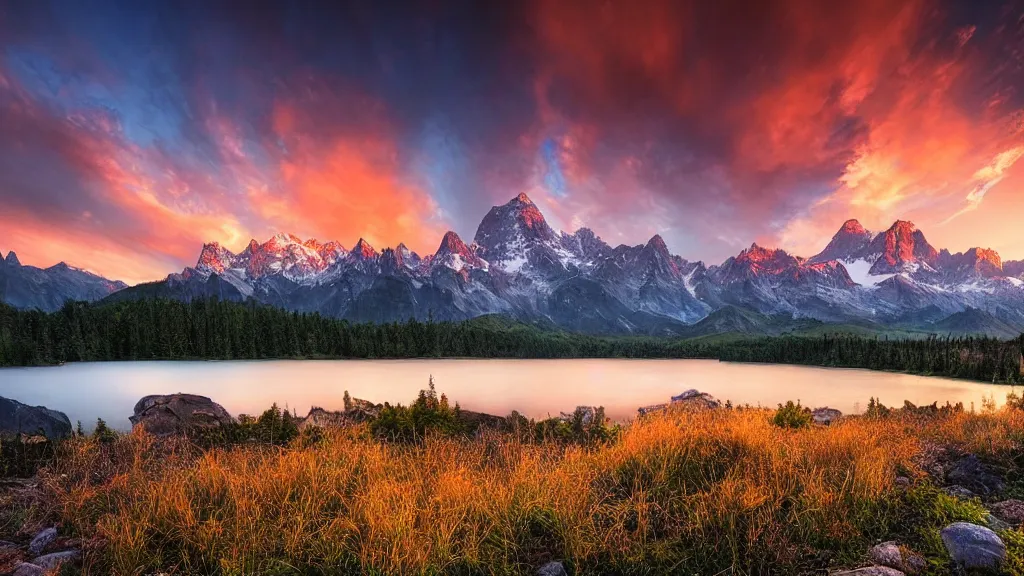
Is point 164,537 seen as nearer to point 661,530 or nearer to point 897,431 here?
point 661,530

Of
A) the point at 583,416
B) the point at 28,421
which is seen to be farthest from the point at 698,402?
the point at 28,421

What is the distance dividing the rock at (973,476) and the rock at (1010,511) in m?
1.69

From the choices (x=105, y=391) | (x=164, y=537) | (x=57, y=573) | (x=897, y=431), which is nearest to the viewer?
(x=57, y=573)

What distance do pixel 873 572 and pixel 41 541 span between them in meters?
12.6

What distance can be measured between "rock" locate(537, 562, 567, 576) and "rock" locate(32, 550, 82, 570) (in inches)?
266

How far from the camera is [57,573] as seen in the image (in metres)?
5.81

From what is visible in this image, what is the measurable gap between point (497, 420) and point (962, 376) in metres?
162

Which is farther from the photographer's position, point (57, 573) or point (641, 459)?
point (641, 459)

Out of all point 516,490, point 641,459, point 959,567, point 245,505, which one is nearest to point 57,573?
point 245,505

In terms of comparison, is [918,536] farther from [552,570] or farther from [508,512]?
[508,512]

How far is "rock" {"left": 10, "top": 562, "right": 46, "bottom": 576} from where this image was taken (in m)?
6.06

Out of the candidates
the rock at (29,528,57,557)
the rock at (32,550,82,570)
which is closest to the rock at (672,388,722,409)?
the rock at (32,550,82,570)

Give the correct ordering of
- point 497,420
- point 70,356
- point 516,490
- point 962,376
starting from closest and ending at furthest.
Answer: point 516,490, point 497,420, point 962,376, point 70,356

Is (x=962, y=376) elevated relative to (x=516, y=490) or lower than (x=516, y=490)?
lower
